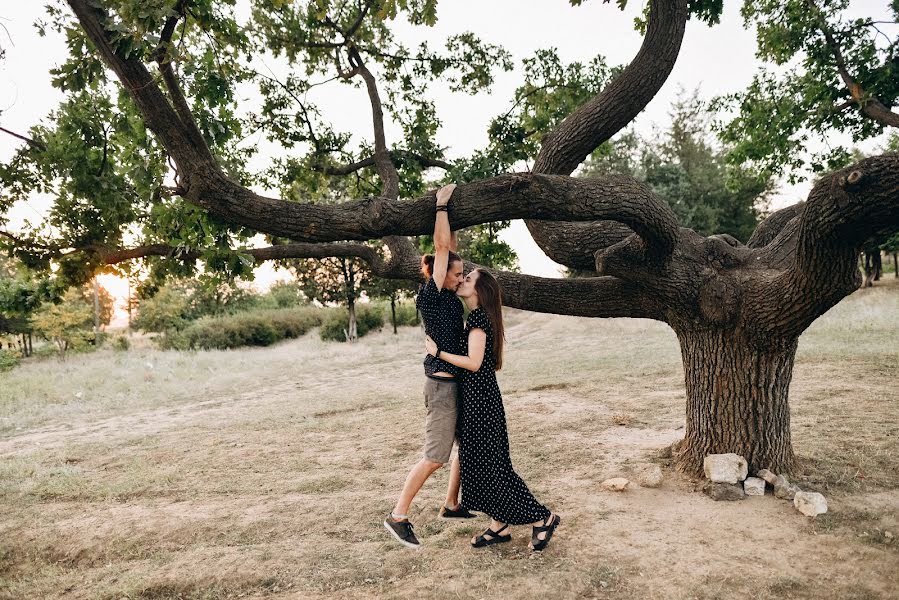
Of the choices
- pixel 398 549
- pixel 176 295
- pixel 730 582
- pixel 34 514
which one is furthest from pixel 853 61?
pixel 176 295

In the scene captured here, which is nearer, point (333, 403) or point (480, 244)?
point (480, 244)

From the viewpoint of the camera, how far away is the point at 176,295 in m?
30.4

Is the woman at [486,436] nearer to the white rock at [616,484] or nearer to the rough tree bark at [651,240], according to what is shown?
the rough tree bark at [651,240]

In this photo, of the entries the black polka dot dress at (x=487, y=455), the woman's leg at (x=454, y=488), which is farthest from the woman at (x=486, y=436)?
the woman's leg at (x=454, y=488)

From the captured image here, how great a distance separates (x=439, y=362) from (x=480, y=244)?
14.8 ft

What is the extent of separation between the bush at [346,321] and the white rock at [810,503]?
25610 millimetres

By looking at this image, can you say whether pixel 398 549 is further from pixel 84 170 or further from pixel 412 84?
pixel 412 84

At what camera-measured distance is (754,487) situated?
5.09m

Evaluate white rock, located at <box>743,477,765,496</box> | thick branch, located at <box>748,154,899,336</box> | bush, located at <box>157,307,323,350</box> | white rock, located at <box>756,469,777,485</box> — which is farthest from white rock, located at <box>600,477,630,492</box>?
bush, located at <box>157,307,323,350</box>

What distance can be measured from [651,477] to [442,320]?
302 cm

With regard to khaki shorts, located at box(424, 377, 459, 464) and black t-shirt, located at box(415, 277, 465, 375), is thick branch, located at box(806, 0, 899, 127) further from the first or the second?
khaki shorts, located at box(424, 377, 459, 464)

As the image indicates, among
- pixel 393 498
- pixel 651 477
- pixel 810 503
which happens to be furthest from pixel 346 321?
pixel 810 503

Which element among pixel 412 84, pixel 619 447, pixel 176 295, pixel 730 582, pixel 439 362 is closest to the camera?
pixel 730 582

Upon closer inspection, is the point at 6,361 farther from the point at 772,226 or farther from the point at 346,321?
the point at 772,226
